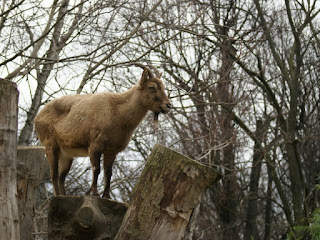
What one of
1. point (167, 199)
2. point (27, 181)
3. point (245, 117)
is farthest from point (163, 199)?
point (245, 117)

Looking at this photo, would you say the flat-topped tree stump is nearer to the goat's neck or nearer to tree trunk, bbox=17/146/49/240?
tree trunk, bbox=17/146/49/240

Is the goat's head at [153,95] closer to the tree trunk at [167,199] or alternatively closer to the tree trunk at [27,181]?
the tree trunk at [167,199]

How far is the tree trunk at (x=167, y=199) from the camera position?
14.9 feet

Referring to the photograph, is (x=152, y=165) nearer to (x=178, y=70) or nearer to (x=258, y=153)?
(x=178, y=70)

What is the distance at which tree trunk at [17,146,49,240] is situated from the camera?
5.11m

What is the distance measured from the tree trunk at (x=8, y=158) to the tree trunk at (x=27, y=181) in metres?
0.68

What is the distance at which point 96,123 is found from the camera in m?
5.34

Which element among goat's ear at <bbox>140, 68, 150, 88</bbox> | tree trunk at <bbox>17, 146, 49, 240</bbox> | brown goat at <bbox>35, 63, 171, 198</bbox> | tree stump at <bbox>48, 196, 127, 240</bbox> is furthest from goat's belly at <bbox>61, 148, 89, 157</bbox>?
goat's ear at <bbox>140, 68, 150, 88</bbox>

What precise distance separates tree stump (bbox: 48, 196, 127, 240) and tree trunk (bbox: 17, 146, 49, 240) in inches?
12.1

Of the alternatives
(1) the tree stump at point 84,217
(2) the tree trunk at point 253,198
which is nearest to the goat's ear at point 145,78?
(1) the tree stump at point 84,217

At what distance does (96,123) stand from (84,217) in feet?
3.38

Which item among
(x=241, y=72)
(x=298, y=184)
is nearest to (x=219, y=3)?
(x=241, y=72)

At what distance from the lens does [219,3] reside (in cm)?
1586

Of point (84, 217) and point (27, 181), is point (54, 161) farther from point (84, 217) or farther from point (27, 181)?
point (84, 217)
